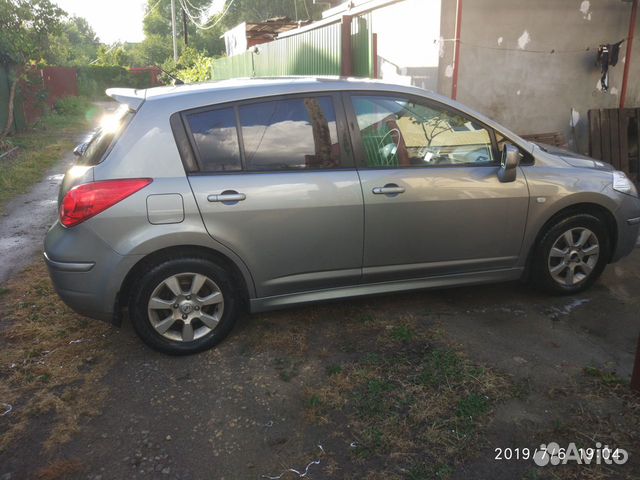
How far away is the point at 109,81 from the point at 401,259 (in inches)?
1685

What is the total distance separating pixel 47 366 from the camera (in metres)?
3.47

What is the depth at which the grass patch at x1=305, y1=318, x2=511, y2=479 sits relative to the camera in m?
2.60

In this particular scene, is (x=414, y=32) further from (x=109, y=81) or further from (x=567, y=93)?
(x=109, y=81)

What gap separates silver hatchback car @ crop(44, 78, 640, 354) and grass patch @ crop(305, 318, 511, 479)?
58 centimetres

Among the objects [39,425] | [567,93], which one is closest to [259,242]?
[39,425]

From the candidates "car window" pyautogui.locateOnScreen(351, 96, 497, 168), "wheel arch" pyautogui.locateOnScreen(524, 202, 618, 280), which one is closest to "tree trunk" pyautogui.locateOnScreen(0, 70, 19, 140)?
"car window" pyautogui.locateOnScreen(351, 96, 497, 168)

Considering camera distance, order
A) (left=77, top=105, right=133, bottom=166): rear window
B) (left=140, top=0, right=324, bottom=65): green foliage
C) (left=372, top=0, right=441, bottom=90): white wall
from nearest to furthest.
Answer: (left=77, top=105, right=133, bottom=166): rear window, (left=372, top=0, right=441, bottom=90): white wall, (left=140, top=0, right=324, bottom=65): green foliage

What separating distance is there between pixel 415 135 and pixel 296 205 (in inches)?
40.5

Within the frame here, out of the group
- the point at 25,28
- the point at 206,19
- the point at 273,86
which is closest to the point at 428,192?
the point at 273,86

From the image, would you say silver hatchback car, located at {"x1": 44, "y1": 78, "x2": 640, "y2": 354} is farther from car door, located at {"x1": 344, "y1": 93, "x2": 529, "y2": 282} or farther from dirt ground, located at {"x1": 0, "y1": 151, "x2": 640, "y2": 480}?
dirt ground, located at {"x1": 0, "y1": 151, "x2": 640, "y2": 480}

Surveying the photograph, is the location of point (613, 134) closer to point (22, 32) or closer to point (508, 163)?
point (508, 163)

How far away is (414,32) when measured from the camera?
7.63 m

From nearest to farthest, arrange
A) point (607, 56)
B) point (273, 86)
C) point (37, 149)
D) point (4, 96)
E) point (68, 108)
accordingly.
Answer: point (273, 86), point (607, 56), point (37, 149), point (4, 96), point (68, 108)

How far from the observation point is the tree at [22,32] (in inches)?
556
